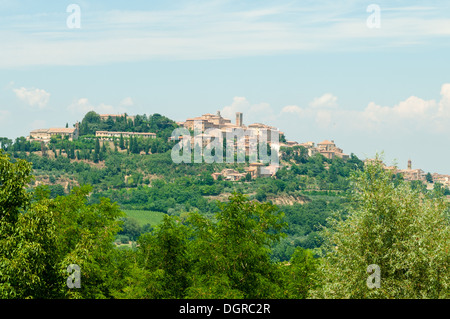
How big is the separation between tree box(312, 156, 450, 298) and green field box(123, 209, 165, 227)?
346 ft

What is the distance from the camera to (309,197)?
16062cm

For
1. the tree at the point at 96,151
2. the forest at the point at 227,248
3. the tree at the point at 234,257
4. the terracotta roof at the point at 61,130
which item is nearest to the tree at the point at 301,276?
the forest at the point at 227,248

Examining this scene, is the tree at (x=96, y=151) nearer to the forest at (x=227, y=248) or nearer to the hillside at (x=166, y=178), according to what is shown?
the hillside at (x=166, y=178)

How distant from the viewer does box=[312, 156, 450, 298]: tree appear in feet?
56.6

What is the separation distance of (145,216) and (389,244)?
116 meters

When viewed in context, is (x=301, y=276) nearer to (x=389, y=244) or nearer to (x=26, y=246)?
(x=389, y=244)

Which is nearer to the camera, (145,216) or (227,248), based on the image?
(227,248)

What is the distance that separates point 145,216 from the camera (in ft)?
433

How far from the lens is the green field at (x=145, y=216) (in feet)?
412

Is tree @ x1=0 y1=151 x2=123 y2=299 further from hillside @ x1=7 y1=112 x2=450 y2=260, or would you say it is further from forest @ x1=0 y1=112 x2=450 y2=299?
hillside @ x1=7 y1=112 x2=450 y2=260

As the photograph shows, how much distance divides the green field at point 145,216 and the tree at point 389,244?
105 metres

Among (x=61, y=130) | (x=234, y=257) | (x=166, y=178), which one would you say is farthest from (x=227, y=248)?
(x=61, y=130)
